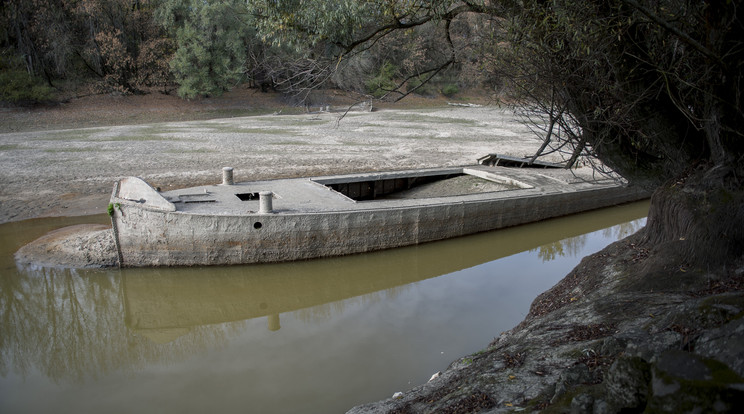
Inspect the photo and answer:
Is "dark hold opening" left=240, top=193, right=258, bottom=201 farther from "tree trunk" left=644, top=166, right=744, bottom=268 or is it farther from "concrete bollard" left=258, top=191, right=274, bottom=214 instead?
"tree trunk" left=644, top=166, right=744, bottom=268

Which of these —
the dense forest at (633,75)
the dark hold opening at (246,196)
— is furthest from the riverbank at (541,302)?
the dark hold opening at (246,196)

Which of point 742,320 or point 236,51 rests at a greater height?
point 236,51

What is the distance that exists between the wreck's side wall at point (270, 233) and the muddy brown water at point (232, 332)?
0.27 meters

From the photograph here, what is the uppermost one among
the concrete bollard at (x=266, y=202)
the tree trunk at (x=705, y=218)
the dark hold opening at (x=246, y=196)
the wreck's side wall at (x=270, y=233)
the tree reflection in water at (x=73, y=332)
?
the tree trunk at (x=705, y=218)

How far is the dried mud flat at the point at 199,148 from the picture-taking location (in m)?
16.4

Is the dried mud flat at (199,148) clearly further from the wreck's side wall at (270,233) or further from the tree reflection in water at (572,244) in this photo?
the tree reflection in water at (572,244)

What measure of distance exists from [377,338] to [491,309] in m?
2.37

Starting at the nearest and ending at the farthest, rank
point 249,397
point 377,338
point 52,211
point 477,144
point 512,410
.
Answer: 1. point 512,410
2. point 249,397
3. point 377,338
4. point 52,211
5. point 477,144

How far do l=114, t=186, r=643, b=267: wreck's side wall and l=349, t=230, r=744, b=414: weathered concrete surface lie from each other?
4.48m

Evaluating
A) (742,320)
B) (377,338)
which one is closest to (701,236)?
(742,320)

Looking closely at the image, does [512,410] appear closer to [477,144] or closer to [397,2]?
[397,2]

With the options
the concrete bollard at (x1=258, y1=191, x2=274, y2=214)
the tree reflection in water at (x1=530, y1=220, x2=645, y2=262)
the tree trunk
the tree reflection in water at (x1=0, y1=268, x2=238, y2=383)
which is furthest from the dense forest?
the tree reflection in water at (x1=530, y1=220, x2=645, y2=262)

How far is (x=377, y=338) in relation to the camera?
8828mm

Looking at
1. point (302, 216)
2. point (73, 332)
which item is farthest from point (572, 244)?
point (73, 332)
